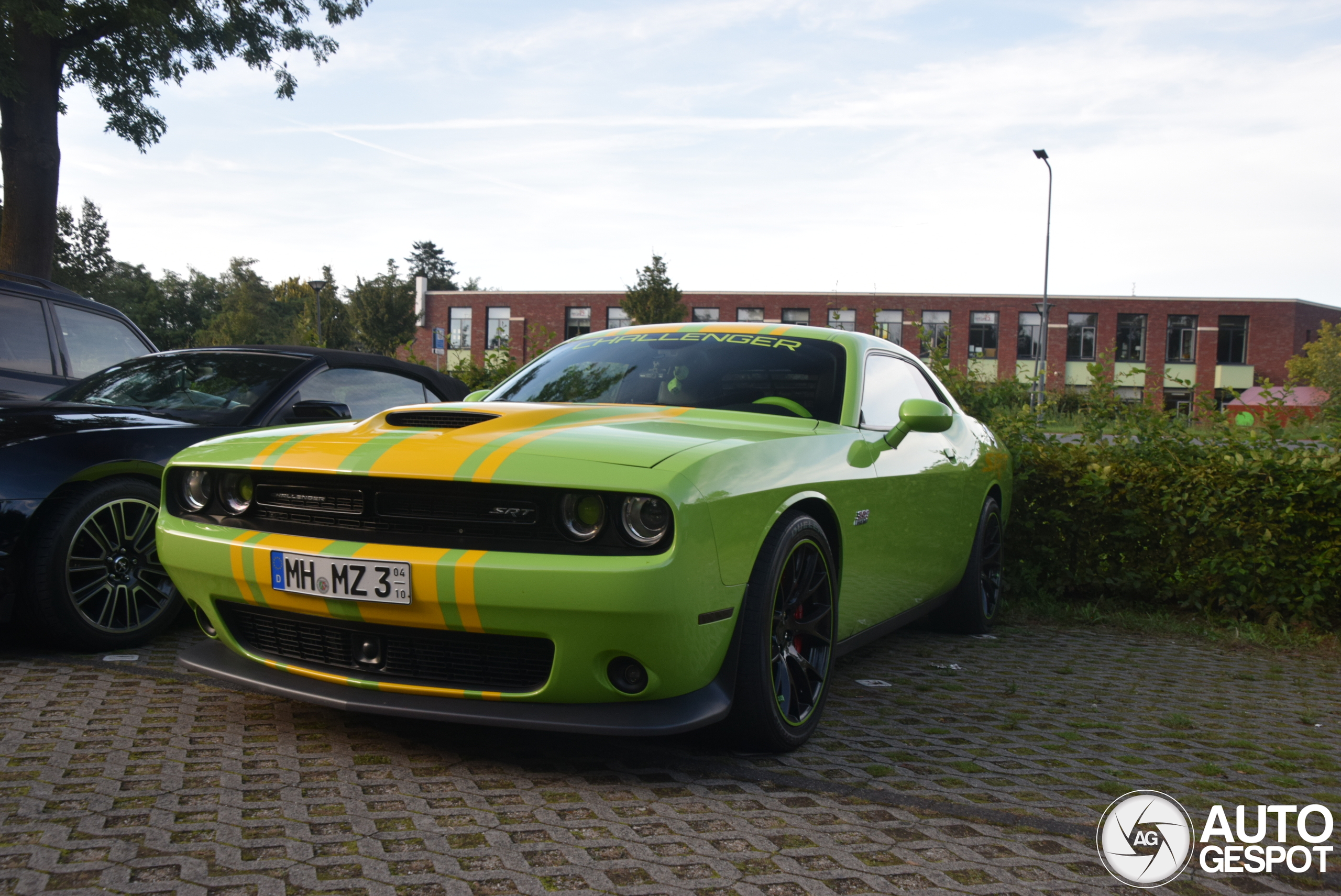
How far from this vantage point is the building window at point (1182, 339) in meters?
52.6

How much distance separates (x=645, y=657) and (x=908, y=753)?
3.74 feet

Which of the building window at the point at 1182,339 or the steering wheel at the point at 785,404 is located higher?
the building window at the point at 1182,339

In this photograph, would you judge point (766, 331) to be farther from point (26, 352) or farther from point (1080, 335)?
point (1080, 335)

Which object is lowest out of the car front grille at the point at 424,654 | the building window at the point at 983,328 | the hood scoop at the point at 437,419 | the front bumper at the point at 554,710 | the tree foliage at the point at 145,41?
the front bumper at the point at 554,710

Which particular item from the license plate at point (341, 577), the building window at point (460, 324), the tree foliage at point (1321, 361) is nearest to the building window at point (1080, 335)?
the tree foliage at point (1321, 361)

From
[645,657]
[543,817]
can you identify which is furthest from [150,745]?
[645,657]

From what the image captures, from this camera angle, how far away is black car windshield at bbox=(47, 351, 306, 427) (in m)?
4.98

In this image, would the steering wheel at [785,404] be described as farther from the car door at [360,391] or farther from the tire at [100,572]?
the tire at [100,572]

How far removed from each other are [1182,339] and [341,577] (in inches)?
2251

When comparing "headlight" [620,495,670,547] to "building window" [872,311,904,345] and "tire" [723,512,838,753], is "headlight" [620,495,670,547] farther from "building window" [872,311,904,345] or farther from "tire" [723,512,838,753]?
"building window" [872,311,904,345]

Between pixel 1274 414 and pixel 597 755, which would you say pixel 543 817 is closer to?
pixel 597 755

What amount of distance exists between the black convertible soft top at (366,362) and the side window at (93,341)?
4.84 ft

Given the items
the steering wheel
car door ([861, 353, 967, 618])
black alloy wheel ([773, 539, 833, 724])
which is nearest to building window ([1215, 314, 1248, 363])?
car door ([861, 353, 967, 618])

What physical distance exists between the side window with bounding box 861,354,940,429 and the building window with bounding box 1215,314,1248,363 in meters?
54.3
